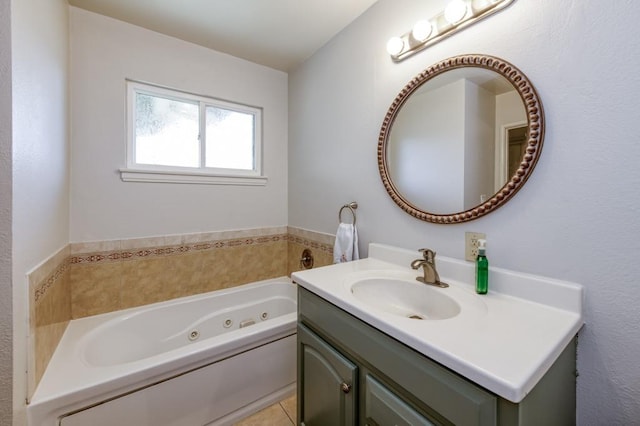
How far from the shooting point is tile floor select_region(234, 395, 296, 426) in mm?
1499

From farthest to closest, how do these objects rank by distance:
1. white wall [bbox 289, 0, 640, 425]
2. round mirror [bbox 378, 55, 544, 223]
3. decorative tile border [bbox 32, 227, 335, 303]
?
decorative tile border [bbox 32, 227, 335, 303] → round mirror [bbox 378, 55, 544, 223] → white wall [bbox 289, 0, 640, 425]

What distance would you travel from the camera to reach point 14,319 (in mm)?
883

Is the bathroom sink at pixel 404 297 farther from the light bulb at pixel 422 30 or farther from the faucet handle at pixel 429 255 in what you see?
the light bulb at pixel 422 30

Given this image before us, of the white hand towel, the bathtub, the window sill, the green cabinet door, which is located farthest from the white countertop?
the window sill

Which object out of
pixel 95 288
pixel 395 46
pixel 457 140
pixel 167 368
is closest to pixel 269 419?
pixel 167 368

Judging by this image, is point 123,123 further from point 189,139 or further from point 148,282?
point 148,282

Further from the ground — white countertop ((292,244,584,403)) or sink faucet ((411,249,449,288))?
sink faucet ((411,249,449,288))

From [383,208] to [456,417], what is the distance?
3.52ft

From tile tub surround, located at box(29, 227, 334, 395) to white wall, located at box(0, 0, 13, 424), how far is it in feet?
0.60

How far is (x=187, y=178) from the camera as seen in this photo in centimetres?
203

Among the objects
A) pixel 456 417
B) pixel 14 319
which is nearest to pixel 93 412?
pixel 14 319

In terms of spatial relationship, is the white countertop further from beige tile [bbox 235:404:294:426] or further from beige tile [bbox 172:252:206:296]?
beige tile [bbox 172:252:206:296]

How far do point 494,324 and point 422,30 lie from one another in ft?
4.28

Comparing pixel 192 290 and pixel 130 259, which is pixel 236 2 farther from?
pixel 192 290
